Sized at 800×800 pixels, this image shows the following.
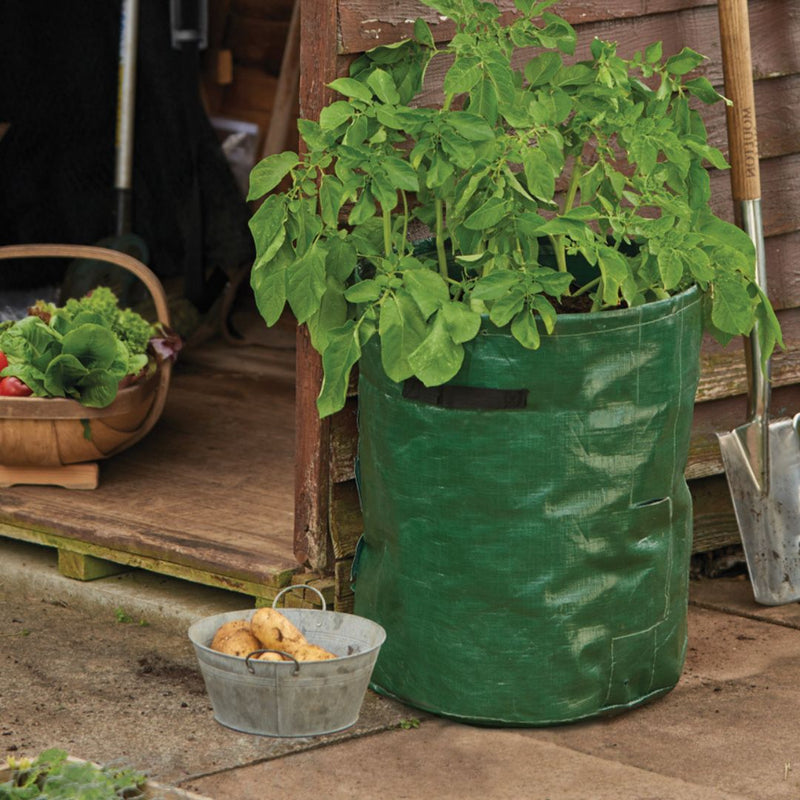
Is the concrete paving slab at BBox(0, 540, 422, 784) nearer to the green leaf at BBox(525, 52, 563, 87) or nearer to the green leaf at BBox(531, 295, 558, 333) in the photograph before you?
the green leaf at BBox(531, 295, 558, 333)

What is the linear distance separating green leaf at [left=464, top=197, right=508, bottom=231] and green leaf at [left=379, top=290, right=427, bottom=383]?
0.62ft

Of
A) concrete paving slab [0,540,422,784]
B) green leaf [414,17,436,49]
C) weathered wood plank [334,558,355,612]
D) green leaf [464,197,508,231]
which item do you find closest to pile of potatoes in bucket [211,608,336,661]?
concrete paving slab [0,540,422,784]

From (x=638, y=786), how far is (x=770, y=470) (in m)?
1.28

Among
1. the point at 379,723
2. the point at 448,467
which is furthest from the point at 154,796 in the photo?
the point at 448,467

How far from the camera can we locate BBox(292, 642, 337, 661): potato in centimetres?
316

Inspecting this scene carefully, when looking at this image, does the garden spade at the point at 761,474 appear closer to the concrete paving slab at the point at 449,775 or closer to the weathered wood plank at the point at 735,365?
the weathered wood plank at the point at 735,365

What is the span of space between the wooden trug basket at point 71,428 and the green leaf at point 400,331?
1.40 m

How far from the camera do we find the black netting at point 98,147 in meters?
5.96

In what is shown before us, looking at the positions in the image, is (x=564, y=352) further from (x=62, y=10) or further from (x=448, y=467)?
(x=62, y=10)

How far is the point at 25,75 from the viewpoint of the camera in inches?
235

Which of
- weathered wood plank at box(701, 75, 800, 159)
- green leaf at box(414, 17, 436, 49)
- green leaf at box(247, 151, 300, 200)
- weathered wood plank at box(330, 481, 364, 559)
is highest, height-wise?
green leaf at box(414, 17, 436, 49)

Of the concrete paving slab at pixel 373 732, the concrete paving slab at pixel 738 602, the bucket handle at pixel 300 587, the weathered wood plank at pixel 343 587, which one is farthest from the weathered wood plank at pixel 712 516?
the bucket handle at pixel 300 587

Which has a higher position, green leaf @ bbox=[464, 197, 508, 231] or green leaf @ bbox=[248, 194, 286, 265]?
green leaf @ bbox=[464, 197, 508, 231]

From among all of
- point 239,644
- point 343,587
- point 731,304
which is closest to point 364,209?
point 731,304
